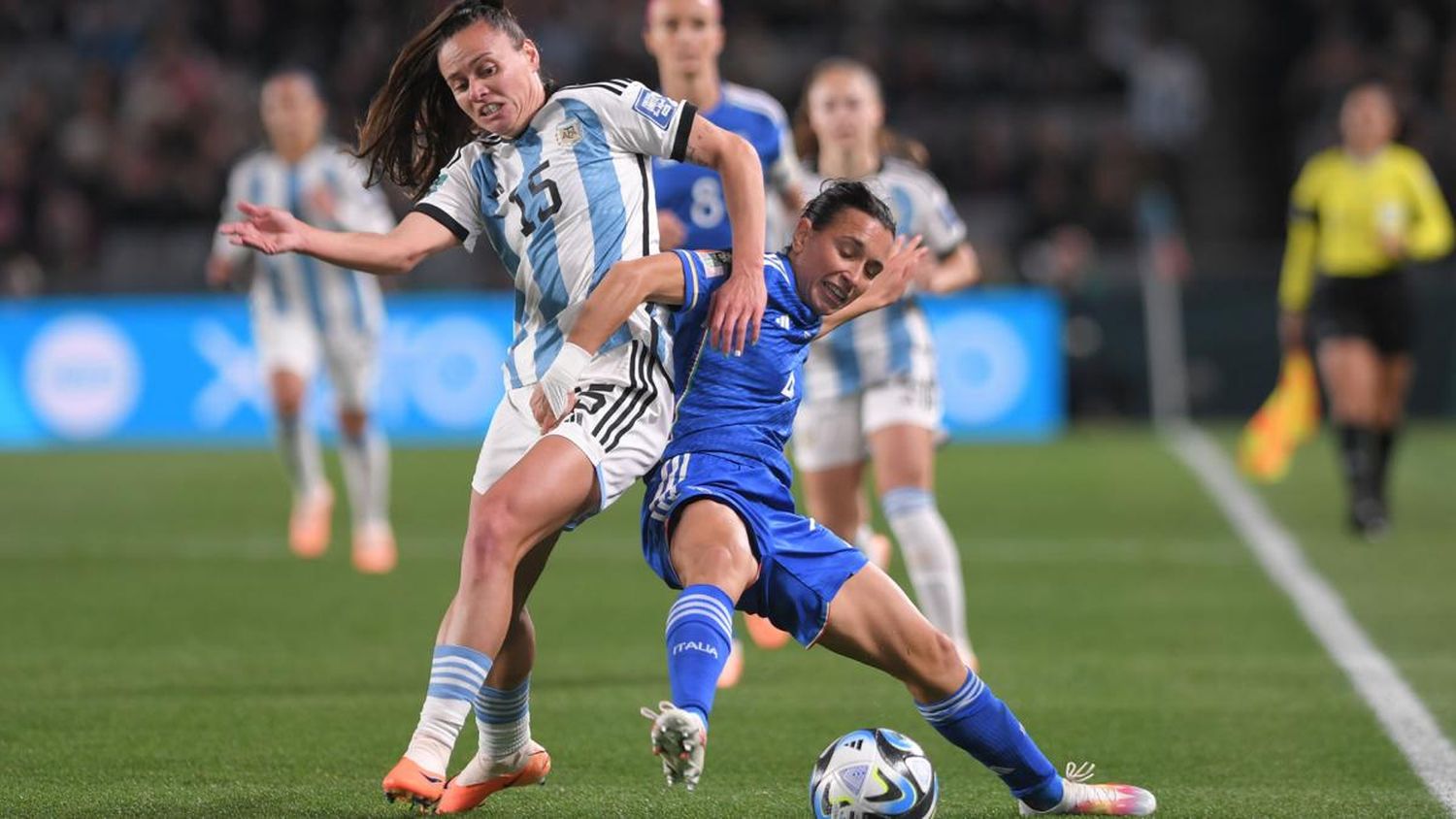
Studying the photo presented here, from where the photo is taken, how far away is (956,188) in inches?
842

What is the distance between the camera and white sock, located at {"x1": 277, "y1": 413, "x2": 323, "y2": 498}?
1132 cm

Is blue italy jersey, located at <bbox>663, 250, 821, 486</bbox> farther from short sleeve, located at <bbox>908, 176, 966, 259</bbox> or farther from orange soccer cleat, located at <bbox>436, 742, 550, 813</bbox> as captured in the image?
short sleeve, located at <bbox>908, 176, 966, 259</bbox>

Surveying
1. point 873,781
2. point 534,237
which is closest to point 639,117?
point 534,237

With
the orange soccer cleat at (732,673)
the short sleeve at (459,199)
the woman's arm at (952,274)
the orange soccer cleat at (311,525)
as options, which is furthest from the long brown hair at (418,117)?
the orange soccer cleat at (311,525)

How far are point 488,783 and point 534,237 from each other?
1344mm

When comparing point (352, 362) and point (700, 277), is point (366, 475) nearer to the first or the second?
point (352, 362)

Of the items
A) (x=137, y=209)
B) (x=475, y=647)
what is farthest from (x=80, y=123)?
(x=475, y=647)

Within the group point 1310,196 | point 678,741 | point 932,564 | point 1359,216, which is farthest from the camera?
point 1310,196

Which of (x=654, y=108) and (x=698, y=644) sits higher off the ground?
(x=654, y=108)

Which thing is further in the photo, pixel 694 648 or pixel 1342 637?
pixel 1342 637

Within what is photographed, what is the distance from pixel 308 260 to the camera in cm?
1116

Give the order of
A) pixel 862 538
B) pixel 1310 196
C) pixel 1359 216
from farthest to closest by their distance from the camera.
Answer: pixel 1310 196, pixel 1359 216, pixel 862 538

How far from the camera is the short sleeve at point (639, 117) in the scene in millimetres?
5254

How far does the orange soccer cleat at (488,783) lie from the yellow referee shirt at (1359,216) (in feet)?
26.8
